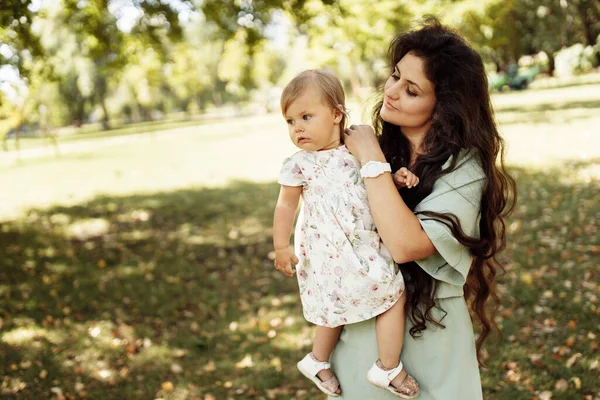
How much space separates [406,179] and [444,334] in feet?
1.89

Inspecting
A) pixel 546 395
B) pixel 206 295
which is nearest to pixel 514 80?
pixel 206 295

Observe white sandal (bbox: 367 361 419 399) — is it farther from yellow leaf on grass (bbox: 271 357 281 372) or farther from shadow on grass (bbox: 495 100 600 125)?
shadow on grass (bbox: 495 100 600 125)

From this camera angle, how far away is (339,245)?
194cm

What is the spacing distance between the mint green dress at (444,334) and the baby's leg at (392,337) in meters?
0.07

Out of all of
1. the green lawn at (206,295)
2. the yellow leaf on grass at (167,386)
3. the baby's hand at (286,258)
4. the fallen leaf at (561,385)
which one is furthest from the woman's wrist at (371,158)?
the yellow leaf on grass at (167,386)

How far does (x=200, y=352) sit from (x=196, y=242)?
11.7 ft

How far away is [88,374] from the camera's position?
5.21 m

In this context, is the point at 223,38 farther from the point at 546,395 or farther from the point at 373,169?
the point at 373,169

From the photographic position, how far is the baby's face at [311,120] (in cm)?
205

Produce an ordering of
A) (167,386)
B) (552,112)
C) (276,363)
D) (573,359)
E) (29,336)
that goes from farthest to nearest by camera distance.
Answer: (552,112)
(29,336)
(276,363)
(167,386)
(573,359)

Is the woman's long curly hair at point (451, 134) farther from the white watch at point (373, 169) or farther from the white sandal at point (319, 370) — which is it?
the white sandal at point (319, 370)

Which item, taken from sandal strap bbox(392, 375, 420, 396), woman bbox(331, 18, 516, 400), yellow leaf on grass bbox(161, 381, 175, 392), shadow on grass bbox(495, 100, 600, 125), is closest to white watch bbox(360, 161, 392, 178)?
woman bbox(331, 18, 516, 400)

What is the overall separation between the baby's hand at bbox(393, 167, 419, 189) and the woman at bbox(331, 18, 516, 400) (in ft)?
0.06

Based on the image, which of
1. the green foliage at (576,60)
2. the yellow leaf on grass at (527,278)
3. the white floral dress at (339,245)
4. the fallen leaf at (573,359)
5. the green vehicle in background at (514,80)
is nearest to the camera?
the white floral dress at (339,245)
